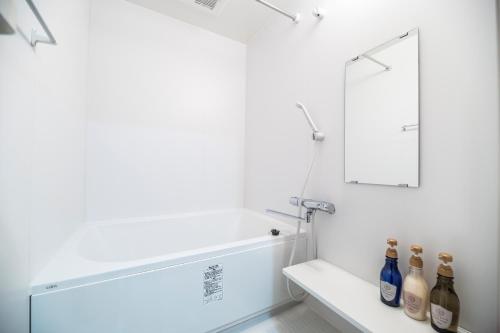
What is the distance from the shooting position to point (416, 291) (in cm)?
79

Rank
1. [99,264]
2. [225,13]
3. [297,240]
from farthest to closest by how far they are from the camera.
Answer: [225,13] < [297,240] < [99,264]

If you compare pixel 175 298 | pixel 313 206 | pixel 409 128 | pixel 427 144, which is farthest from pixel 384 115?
pixel 175 298

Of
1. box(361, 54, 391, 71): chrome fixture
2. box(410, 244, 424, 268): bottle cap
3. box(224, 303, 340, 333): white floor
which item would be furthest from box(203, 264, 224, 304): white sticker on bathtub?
box(361, 54, 391, 71): chrome fixture

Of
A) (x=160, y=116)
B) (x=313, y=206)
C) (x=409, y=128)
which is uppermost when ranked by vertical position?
(x=160, y=116)

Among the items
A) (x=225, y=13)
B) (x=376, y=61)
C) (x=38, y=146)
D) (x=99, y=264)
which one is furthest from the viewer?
(x=225, y=13)

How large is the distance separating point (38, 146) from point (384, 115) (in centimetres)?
165

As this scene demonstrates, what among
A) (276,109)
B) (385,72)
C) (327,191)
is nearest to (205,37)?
(276,109)

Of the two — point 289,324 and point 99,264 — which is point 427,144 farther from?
point 99,264

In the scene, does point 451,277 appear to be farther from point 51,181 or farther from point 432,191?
point 51,181

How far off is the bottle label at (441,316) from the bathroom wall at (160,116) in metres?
1.77

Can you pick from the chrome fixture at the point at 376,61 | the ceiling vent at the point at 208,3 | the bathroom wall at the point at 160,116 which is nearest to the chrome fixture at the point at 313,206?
the chrome fixture at the point at 376,61

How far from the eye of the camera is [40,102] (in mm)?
862

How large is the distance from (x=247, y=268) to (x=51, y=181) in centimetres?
116

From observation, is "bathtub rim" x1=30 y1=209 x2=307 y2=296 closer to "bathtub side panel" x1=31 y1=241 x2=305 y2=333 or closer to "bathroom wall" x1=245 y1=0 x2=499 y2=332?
"bathtub side panel" x1=31 y1=241 x2=305 y2=333
